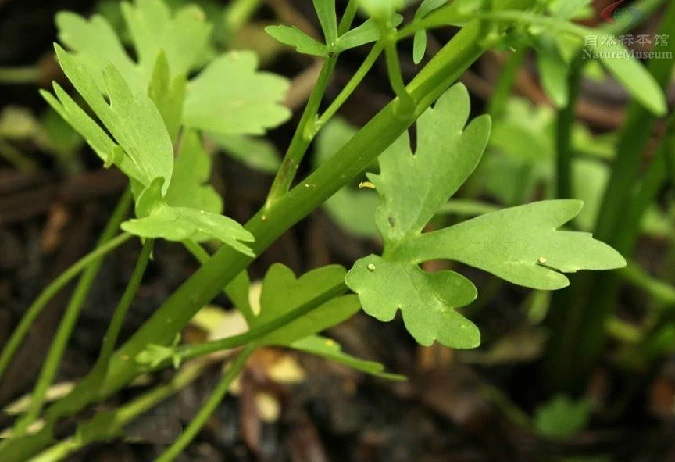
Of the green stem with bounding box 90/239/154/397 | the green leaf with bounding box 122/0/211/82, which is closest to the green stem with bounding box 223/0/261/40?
the green leaf with bounding box 122/0/211/82

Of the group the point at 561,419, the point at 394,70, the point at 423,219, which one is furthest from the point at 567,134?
the point at 394,70

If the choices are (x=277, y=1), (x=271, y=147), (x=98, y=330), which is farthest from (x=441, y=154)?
(x=277, y=1)

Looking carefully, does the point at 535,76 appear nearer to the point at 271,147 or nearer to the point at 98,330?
the point at 271,147

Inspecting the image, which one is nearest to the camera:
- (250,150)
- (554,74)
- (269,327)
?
(269,327)

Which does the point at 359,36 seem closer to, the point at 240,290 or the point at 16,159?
the point at 240,290

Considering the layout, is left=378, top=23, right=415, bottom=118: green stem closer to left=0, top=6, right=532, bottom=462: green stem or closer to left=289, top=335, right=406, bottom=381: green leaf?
left=0, top=6, right=532, bottom=462: green stem

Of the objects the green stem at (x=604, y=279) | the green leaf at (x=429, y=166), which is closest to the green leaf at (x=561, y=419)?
the green stem at (x=604, y=279)

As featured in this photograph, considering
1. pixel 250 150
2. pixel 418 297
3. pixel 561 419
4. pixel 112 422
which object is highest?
pixel 418 297
